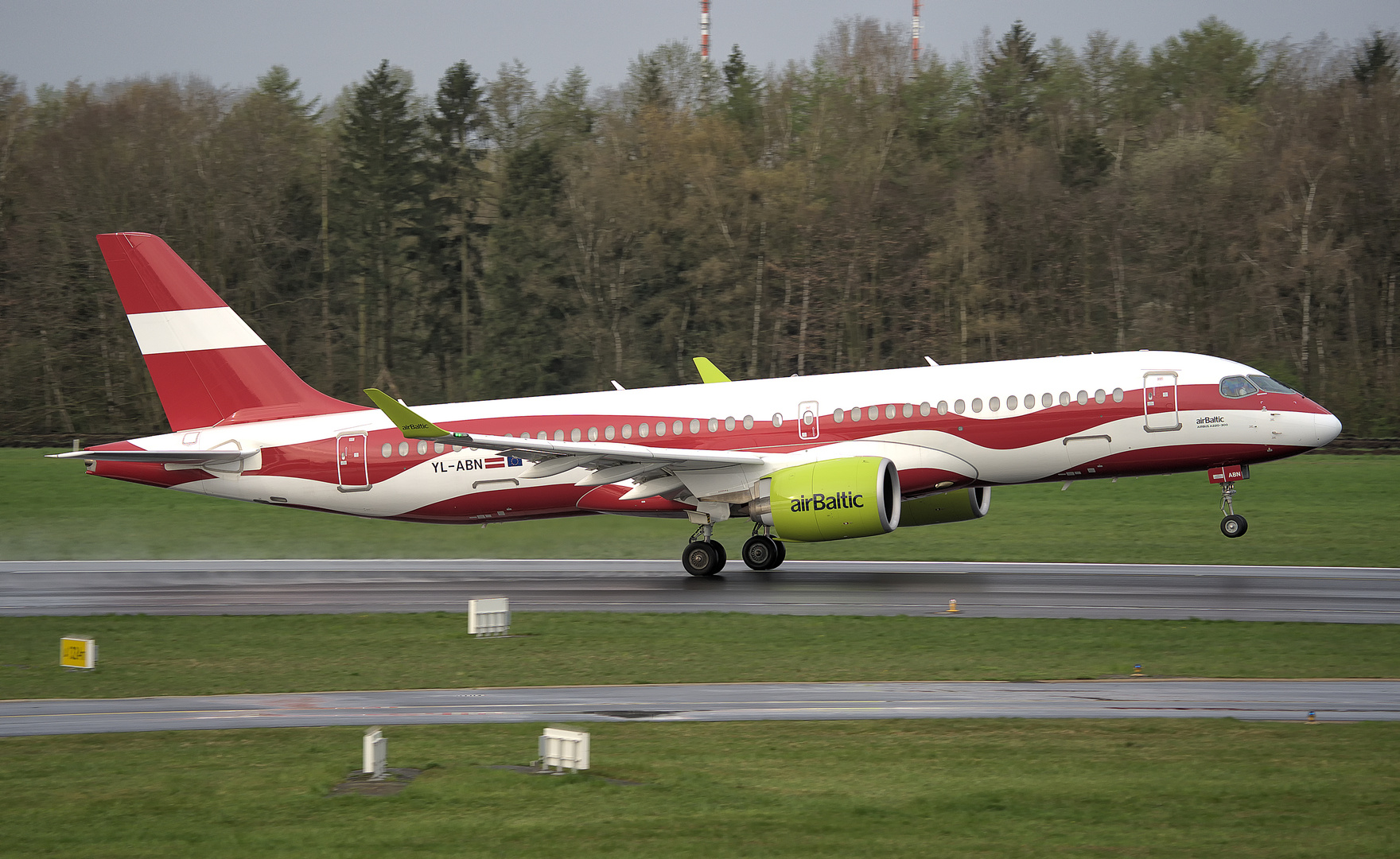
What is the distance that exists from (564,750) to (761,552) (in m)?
15.7

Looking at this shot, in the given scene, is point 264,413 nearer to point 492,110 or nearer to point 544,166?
point 544,166

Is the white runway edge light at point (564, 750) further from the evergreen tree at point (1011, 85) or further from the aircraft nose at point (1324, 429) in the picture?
the evergreen tree at point (1011, 85)

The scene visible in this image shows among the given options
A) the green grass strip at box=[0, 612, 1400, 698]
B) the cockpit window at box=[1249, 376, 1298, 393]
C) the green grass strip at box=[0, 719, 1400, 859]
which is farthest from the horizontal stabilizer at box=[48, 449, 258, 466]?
the cockpit window at box=[1249, 376, 1298, 393]

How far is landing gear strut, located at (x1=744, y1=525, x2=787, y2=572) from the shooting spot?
89.4 feet

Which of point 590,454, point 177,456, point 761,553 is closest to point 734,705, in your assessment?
point 590,454

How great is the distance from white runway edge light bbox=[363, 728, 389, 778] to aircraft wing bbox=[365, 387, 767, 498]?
1248 centimetres

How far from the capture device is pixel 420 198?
220ft

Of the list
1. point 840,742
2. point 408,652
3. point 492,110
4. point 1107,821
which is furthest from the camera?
point 492,110

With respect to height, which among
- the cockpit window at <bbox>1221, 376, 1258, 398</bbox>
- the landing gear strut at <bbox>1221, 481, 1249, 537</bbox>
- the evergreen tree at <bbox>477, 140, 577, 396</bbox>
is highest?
the evergreen tree at <bbox>477, 140, 577, 396</bbox>

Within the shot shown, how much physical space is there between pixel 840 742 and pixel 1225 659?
664 cm

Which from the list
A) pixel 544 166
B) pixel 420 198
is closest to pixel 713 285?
pixel 544 166

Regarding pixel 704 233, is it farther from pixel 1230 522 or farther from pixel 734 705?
pixel 734 705

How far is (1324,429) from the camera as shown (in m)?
24.9

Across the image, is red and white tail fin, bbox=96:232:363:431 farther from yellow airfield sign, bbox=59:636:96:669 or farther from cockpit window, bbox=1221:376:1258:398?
cockpit window, bbox=1221:376:1258:398
